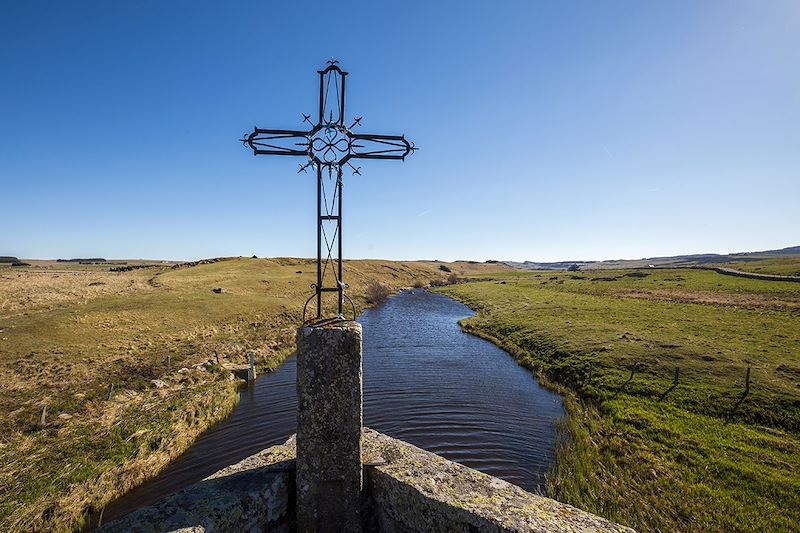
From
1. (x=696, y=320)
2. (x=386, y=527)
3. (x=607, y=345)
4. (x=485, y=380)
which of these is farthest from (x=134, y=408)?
(x=696, y=320)

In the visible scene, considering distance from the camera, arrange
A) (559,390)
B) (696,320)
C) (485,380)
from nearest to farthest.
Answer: (559,390) < (485,380) < (696,320)

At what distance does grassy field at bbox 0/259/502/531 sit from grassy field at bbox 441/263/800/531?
13.8 metres

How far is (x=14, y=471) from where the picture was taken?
1080 centimetres

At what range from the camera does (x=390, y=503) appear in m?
5.10

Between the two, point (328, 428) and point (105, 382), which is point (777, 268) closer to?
point (328, 428)

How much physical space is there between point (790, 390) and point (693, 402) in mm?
4667

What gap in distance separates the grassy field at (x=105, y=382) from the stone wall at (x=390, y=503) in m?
8.34

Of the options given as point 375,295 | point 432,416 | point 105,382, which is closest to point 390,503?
point 432,416

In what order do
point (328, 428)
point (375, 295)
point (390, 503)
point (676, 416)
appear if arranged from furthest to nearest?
point (375, 295) → point (676, 416) → point (390, 503) → point (328, 428)

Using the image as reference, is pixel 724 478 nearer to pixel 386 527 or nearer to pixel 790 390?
pixel 790 390

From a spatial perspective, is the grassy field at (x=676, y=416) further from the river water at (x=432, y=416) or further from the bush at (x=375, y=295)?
the bush at (x=375, y=295)

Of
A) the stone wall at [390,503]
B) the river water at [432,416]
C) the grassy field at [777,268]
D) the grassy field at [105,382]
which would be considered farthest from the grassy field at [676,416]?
the grassy field at [777,268]

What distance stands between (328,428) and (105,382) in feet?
62.1

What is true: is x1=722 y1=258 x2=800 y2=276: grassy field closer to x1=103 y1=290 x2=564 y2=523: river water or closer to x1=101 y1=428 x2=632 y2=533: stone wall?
x1=103 y1=290 x2=564 y2=523: river water
